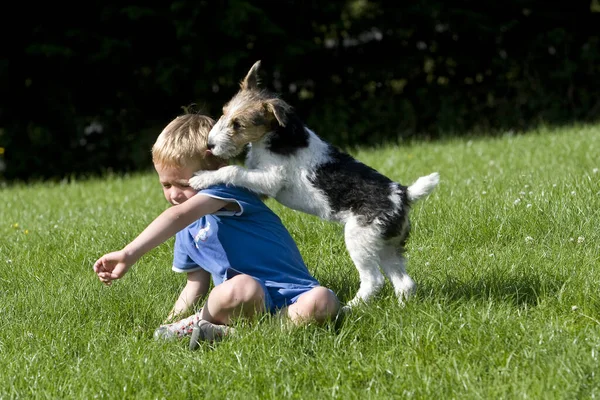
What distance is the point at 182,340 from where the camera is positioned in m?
4.01

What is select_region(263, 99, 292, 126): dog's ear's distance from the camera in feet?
13.3

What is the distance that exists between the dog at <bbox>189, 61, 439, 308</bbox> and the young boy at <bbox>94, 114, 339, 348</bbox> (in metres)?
0.12

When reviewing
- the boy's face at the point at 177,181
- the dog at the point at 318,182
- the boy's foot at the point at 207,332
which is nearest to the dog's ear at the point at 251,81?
the dog at the point at 318,182

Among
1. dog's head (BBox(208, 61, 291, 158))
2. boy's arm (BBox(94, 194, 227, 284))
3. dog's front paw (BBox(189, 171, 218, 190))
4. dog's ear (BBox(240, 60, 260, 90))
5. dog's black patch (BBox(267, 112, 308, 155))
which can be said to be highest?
dog's ear (BBox(240, 60, 260, 90))

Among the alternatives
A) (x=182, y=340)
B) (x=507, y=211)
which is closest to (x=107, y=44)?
(x=507, y=211)

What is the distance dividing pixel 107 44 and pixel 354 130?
3.84 metres

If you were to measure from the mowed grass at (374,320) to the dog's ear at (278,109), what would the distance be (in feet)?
3.08

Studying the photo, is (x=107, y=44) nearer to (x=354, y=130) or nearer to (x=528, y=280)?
(x=354, y=130)

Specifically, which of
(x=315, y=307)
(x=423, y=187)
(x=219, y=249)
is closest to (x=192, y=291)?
(x=219, y=249)

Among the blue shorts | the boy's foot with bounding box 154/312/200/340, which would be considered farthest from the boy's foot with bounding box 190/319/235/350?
the blue shorts

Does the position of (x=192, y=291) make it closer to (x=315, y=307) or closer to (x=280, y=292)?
(x=280, y=292)

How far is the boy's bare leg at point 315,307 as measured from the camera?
12.9ft

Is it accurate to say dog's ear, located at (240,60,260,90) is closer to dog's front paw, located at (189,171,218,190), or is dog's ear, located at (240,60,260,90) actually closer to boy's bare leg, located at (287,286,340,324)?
dog's front paw, located at (189,171,218,190)

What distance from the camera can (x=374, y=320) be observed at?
3977mm
